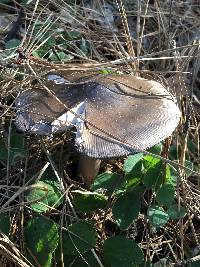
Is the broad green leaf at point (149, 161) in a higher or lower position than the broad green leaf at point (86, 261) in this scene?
higher

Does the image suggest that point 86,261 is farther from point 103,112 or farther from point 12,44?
point 12,44

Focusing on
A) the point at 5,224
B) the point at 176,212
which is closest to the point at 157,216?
the point at 176,212

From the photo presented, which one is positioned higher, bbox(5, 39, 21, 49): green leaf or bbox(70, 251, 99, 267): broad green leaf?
bbox(5, 39, 21, 49): green leaf

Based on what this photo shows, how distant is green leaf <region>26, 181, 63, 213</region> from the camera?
1.84m

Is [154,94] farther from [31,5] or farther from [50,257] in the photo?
[31,5]

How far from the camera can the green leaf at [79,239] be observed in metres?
1.75

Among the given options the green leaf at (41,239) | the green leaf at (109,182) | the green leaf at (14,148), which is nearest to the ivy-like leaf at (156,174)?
the green leaf at (109,182)

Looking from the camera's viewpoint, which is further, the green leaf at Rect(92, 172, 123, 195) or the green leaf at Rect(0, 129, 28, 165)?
the green leaf at Rect(0, 129, 28, 165)

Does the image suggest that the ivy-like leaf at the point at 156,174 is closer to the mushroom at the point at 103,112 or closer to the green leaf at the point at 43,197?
the mushroom at the point at 103,112

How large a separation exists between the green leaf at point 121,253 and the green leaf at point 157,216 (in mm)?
143

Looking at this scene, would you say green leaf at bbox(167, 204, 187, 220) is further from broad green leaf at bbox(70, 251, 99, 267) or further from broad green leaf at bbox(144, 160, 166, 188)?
broad green leaf at bbox(70, 251, 99, 267)

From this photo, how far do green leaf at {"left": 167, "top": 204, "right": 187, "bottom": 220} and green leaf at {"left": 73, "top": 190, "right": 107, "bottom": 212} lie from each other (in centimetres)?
25

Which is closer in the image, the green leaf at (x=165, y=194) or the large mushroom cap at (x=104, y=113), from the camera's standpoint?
the large mushroom cap at (x=104, y=113)

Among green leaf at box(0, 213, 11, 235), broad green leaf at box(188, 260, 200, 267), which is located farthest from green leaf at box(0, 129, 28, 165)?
broad green leaf at box(188, 260, 200, 267)
